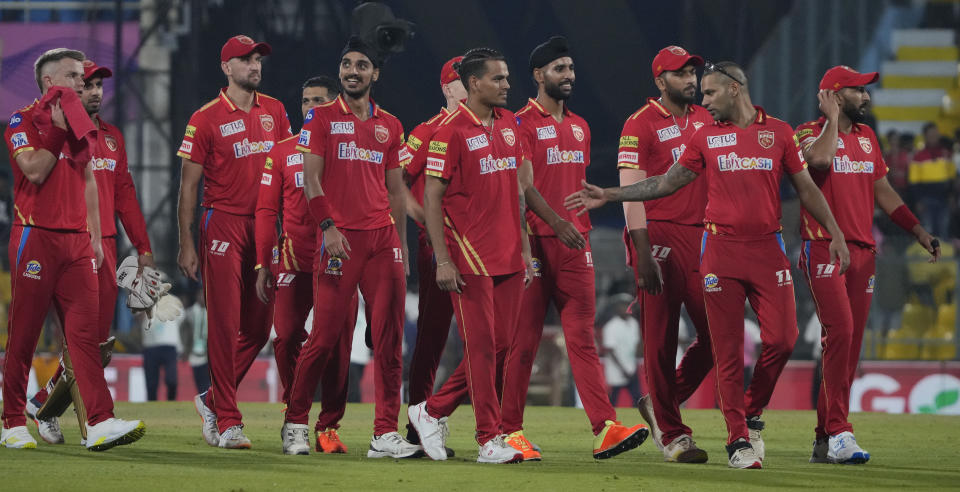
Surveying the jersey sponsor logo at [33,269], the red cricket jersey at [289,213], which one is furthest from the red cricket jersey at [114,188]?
the jersey sponsor logo at [33,269]

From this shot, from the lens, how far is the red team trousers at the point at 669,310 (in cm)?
829

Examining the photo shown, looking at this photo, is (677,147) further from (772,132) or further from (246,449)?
(246,449)

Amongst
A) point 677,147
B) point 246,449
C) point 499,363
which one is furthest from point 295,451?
point 677,147

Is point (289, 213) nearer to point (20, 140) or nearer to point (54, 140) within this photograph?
point (54, 140)

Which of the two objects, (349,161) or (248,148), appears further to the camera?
(248,148)

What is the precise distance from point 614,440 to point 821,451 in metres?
1.22

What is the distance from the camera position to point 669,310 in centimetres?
835

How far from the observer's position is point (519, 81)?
21484mm

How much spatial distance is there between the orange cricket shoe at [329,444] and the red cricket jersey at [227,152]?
1.45 m

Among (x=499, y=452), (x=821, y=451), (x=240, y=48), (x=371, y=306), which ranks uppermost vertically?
(x=240, y=48)

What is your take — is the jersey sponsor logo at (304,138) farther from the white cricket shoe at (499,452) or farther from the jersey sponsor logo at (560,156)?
the white cricket shoe at (499,452)

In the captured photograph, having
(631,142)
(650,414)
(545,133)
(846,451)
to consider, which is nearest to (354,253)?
(545,133)

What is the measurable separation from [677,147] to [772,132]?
35.0 inches

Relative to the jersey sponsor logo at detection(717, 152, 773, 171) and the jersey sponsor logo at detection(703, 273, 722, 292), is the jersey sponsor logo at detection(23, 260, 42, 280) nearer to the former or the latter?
the jersey sponsor logo at detection(703, 273, 722, 292)
